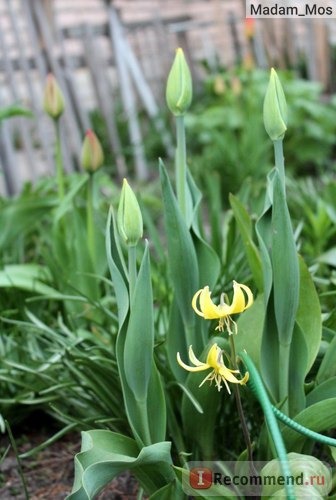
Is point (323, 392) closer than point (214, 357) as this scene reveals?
No

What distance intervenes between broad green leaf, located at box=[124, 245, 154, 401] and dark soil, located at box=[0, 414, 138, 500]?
0.46 m

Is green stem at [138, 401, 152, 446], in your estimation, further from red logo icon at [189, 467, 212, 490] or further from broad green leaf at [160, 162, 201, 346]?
broad green leaf at [160, 162, 201, 346]

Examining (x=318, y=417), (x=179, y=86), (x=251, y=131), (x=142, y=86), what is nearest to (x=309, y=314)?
(x=318, y=417)

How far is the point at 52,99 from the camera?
8.31 feet

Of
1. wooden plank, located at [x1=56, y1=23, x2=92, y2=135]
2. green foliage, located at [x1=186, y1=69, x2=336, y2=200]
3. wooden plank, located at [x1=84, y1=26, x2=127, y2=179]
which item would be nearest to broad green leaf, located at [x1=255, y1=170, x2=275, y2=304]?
green foliage, located at [x1=186, y1=69, x2=336, y2=200]

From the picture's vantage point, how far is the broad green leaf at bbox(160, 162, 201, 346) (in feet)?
5.20

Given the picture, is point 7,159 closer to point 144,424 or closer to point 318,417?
point 144,424

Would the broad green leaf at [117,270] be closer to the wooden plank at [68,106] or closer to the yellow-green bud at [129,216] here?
the yellow-green bud at [129,216]

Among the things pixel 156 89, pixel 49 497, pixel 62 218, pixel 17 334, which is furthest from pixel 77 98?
pixel 49 497

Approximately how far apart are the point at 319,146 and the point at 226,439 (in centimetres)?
396

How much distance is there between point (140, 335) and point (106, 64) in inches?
207

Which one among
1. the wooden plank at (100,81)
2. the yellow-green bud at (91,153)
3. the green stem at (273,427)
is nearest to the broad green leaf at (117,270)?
the green stem at (273,427)

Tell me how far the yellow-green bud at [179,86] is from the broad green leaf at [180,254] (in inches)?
4.8

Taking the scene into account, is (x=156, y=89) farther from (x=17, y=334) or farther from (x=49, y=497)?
(x=49, y=497)
